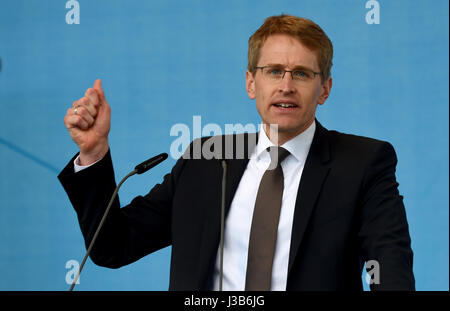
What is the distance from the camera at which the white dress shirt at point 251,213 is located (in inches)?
56.4

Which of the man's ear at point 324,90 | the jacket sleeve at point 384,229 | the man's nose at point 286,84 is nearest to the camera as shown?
the jacket sleeve at point 384,229

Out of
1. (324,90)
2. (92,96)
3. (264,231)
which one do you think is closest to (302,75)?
(324,90)

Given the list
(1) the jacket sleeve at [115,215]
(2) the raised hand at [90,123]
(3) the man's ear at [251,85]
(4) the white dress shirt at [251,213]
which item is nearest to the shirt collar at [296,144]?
(4) the white dress shirt at [251,213]

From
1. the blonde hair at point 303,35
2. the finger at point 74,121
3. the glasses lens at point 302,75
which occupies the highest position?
the blonde hair at point 303,35

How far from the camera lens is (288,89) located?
4.87 ft

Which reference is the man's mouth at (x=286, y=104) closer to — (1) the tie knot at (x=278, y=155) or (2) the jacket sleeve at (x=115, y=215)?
(1) the tie knot at (x=278, y=155)

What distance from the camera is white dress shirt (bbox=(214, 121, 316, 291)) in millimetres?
1433

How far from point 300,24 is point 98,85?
53 cm

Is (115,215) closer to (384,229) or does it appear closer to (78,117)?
(78,117)

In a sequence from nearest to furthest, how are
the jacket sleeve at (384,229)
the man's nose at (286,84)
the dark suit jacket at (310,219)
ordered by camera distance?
the jacket sleeve at (384,229) → the dark suit jacket at (310,219) → the man's nose at (286,84)

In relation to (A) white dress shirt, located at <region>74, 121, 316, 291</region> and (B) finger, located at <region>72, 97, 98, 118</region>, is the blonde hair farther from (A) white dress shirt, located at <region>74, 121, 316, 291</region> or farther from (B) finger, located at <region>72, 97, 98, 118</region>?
(B) finger, located at <region>72, 97, 98, 118</region>

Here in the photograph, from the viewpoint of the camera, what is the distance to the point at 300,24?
5.04 feet

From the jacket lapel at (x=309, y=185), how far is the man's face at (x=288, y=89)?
8 cm

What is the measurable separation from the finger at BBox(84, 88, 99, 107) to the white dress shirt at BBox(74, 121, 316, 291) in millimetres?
165
